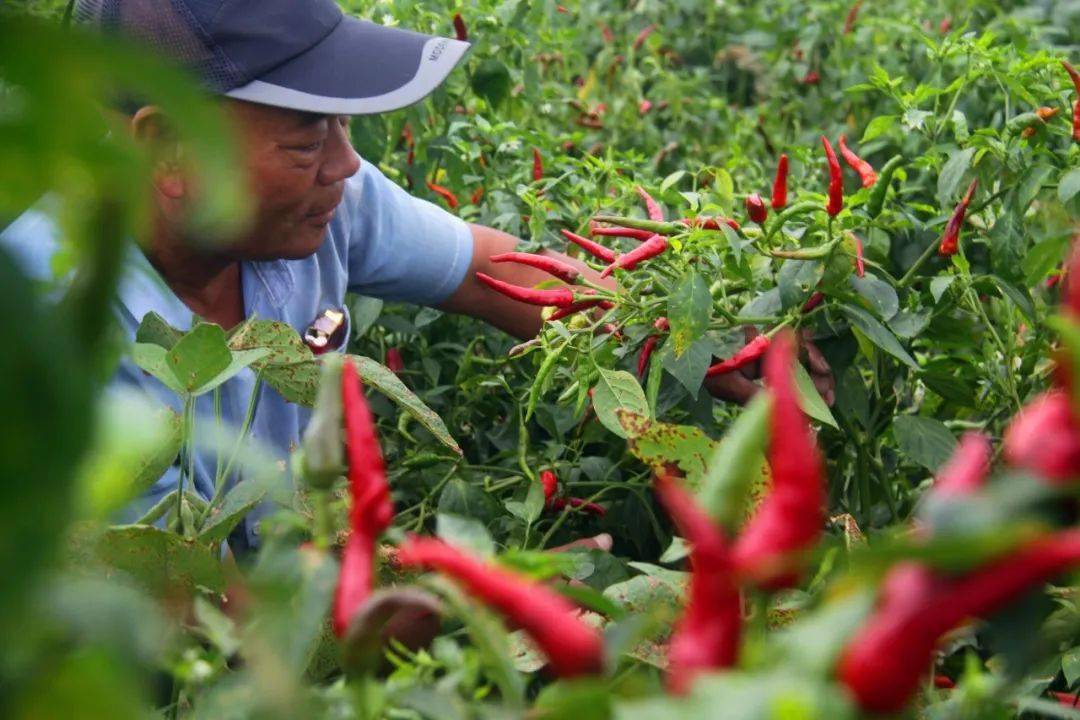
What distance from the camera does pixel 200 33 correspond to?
1920 mm

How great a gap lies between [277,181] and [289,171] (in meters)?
0.02

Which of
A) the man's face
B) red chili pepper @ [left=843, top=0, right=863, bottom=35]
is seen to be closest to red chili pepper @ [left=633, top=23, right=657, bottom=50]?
red chili pepper @ [left=843, top=0, right=863, bottom=35]

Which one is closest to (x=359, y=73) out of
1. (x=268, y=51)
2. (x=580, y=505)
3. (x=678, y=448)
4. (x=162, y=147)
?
(x=268, y=51)

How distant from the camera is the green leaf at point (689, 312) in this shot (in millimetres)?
1502

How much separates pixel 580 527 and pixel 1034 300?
24.8 inches

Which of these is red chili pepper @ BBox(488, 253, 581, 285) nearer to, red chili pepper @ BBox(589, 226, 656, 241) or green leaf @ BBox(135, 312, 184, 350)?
red chili pepper @ BBox(589, 226, 656, 241)

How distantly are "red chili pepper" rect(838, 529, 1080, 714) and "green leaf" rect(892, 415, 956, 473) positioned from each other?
3.79 feet

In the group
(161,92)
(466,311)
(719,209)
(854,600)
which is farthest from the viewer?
(466,311)

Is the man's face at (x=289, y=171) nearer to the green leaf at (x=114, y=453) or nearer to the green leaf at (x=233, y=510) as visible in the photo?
the green leaf at (x=233, y=510)

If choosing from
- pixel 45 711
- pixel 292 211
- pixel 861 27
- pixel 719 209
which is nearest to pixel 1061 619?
pixel 719 209

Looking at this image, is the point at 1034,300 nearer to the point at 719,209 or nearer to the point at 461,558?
the point at 719,209

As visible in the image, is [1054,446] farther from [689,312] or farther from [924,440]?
[924,440]

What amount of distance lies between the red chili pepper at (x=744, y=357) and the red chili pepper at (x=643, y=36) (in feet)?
6.64

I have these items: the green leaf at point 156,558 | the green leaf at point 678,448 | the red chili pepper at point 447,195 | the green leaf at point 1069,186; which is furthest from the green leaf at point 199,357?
the red chili pepper at point 447,195
